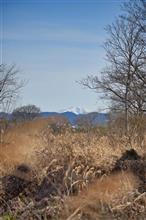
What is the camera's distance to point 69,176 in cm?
781

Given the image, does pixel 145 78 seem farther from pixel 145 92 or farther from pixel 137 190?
pixel 137 190

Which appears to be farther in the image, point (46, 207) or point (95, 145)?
point (95, 145)

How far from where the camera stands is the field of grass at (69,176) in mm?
6605

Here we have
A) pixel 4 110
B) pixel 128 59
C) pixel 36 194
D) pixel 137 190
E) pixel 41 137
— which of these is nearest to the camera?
pixel 137 190

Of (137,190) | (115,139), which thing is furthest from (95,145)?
(137,190)

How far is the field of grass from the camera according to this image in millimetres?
6605

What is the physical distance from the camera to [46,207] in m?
6.81

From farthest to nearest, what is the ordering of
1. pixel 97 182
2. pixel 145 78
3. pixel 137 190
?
pixel 145 78 < pixel 97 182 < pixel 137 190

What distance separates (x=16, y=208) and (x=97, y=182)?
50.8 inches

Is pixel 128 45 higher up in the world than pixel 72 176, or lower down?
higher up

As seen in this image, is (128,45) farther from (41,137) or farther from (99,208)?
(99,208)

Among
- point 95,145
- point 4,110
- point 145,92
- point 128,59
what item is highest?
point 128,59

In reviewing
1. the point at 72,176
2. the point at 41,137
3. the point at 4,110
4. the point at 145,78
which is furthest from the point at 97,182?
the point at 145,78

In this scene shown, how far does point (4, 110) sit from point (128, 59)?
A: 13738mm
